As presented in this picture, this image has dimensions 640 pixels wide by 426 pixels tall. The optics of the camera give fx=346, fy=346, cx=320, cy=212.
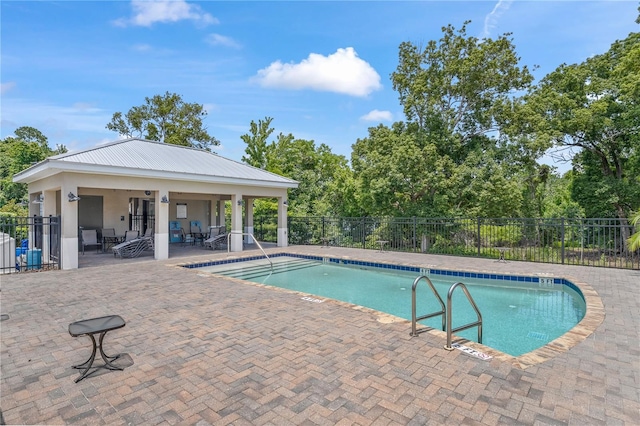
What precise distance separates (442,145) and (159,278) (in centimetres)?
1387

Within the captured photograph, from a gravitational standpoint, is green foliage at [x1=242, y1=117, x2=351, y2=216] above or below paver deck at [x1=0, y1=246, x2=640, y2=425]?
above

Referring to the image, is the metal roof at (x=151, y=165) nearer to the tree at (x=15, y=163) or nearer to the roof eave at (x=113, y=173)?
the roof eave at (x=113, y=173)

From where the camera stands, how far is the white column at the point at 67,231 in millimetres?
10266

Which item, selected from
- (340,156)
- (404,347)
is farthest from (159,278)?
(340,156)

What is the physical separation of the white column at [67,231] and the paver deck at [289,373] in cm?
440

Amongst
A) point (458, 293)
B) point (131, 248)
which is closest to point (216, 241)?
point (131, 248)

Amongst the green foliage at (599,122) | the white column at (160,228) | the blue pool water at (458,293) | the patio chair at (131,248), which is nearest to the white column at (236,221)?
the blue pool water at (458,293)

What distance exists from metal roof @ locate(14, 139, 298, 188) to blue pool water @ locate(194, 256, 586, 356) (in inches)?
144

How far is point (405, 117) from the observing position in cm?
1833

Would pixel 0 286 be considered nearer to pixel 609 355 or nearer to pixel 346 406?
pixel 346 406

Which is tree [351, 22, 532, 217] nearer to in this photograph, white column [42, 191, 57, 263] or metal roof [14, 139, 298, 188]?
metal roof [14, 139, 298, 188]

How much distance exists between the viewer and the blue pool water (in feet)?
20.8

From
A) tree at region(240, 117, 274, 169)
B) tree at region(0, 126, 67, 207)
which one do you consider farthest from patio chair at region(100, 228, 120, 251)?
tree at region(0, 126, 67, 207)

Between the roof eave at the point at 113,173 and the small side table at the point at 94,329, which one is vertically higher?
the roof eave at the point at 113,173
